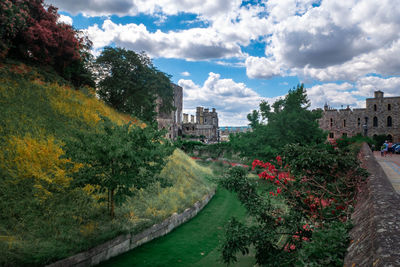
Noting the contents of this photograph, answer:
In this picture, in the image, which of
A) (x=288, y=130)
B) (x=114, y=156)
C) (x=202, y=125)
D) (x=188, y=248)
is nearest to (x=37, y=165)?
(x=114, y=156)

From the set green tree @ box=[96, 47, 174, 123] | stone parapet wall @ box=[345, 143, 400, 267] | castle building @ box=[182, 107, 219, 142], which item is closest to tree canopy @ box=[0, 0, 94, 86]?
green tree @ box=[96, 47, 174, 123]

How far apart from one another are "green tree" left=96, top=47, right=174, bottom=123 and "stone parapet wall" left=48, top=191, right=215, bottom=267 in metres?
11.4

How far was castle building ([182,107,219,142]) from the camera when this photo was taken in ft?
173

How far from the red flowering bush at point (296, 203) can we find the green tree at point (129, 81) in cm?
1476

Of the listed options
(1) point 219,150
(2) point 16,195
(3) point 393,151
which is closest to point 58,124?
(2) point 16,195

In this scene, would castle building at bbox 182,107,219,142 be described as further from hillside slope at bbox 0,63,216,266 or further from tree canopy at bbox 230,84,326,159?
hillside slope at bbox 0,63,216,266

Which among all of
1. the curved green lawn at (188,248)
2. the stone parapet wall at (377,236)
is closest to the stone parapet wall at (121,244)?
the curved green lawn at (188,248)

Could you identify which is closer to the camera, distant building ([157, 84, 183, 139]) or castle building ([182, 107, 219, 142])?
distant building ([157, 84, 183, 139])

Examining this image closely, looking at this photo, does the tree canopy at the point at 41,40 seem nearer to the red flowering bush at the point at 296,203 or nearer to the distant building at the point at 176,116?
the red flowering bush at the point at 296,203

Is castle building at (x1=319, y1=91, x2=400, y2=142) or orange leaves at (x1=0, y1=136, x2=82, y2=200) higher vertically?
castle building at (x1=319, y1=91, x2=400, y2=142)

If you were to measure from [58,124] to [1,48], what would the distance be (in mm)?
6881

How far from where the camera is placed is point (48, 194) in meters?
7.04

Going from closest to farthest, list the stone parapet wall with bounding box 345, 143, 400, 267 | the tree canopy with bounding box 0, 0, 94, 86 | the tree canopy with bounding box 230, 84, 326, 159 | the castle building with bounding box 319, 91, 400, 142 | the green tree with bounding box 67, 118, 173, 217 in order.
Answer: the stone parapet wall with bounding box 345, 143, 400, 267, the green tree with bounding box 67, 118, 173, 217, the tree canopy with bounding box 0, 0, 94, 86, the tree canopy with bounding box 230, 84, 326, 159, the castle building with bounding box 319, 91, 400, 142

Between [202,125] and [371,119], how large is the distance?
3401cm
